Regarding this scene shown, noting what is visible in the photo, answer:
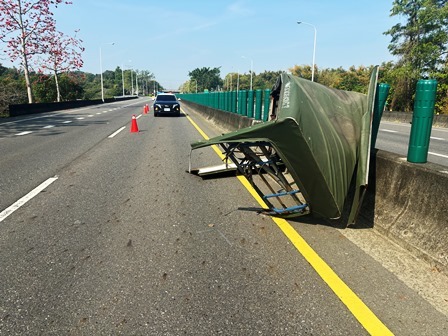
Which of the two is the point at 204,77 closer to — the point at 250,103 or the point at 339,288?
the point at 250,103

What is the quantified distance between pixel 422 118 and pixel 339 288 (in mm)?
2123

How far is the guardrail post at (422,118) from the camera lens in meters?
3.63

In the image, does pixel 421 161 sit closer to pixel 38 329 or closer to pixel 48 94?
pixel 38 329

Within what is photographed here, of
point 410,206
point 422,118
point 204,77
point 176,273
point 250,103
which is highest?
point 204,77

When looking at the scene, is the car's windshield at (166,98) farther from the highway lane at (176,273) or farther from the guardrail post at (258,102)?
the highway lane at (176,273)

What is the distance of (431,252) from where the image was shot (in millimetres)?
3342

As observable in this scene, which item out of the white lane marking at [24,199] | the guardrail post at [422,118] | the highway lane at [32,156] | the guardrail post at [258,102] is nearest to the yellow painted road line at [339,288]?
the guardrail post at [422,118]

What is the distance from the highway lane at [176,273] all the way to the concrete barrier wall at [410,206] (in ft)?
1.72

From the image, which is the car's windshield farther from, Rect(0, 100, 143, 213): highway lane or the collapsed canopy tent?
the collapsed canopy tent

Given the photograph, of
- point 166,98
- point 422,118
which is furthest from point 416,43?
point 422,118

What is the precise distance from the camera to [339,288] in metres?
2.99

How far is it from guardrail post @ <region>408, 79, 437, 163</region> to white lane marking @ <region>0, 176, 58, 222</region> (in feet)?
17.4

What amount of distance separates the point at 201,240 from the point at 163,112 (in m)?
23.3

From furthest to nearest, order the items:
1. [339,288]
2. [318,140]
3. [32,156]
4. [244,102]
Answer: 1. [244,102]
2. [32,156]
3. [318,140]
4. [339,288]
